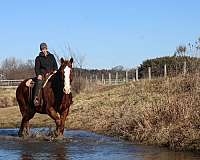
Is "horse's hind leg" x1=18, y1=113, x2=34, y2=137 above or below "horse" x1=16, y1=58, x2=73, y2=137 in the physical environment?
below

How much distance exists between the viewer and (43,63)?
15.1 meters

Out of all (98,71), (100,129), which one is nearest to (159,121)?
(100,129)

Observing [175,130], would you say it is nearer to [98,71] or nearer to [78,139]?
[78,139]

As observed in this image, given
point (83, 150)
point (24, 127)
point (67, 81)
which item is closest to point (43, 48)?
point (67, 81)

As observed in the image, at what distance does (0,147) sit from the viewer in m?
12.1

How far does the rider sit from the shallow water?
5.44 ft

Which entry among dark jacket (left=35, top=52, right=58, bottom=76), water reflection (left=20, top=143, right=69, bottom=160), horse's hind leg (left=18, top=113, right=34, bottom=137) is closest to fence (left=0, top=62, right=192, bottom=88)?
dark jacket (left=35, top=52, right=58, bottom=76)

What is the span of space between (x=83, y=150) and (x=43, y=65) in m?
4.47

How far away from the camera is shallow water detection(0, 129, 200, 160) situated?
10312mm

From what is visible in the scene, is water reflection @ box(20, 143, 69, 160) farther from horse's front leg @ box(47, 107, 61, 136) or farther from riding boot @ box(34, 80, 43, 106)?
riding boot @ box(34, 80, 43, 106)

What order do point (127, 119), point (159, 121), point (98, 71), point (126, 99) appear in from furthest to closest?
1. point (98, 71)
2. point (126, 99)
3. point (127, 119)
4. point (159, 121)

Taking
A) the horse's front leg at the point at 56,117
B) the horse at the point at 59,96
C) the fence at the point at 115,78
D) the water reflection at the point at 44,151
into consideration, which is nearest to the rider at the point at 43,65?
the horse at the point at 59,96

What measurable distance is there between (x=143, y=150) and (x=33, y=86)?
A: 5.44m

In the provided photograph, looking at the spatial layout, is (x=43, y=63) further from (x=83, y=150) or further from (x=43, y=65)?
(x=83, y=150)
